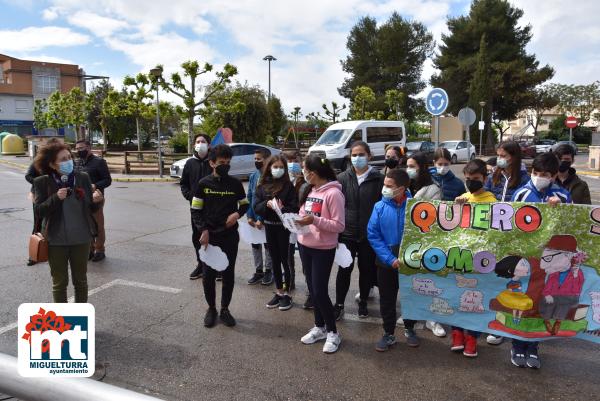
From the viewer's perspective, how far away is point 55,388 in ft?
4.56

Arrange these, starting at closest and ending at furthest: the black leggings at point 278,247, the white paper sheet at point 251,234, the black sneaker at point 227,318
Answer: the black sneaker at point 227,318 → the black leggings at point 278,247 → the white paper sheet at point 251,234

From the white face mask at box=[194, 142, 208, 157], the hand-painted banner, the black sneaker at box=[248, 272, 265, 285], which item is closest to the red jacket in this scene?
the hand-painted banner

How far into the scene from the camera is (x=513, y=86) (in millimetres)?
46281

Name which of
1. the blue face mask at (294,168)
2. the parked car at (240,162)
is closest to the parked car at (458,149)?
the parked car at (240,162)

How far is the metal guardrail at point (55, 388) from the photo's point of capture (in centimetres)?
129

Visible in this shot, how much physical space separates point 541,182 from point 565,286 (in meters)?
0.86

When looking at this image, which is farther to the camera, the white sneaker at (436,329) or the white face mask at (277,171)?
A: the white face mask at (277,171)

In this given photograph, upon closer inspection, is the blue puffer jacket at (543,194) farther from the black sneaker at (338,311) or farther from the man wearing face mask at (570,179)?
the black sneaker at (338,311)

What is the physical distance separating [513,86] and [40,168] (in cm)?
4971

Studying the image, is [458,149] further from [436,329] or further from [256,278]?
[436,329]

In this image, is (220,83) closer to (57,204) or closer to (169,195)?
(169,195)

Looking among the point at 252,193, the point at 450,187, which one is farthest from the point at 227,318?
the point at 450,187

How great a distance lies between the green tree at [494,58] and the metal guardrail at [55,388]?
1894 inches

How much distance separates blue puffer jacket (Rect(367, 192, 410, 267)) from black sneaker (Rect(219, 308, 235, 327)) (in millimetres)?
1625
